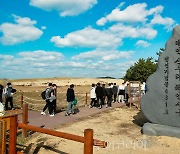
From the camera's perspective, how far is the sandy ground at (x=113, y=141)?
7926 millimetres

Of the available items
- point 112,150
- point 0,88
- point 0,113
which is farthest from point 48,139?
point 0,88

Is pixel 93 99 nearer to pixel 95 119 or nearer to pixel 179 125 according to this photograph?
pixel 95 119

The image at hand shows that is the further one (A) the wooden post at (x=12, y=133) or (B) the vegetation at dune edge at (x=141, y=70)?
(B) the vegetation at dune edge at (x=141, y=70)

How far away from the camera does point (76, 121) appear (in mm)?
12195

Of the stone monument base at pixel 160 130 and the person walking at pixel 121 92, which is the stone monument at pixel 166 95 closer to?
the stone monument base at pixel 160 130

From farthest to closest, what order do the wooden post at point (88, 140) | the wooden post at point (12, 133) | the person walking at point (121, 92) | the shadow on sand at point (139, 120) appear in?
the person walking at point (121, 92), the shadow on sand at point (139, 120), the wooden post at point (12, 133), the wooden post at point (88, 140)

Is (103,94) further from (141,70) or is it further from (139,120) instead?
(141,70)

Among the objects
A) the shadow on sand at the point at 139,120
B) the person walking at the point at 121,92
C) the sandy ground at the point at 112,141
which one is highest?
the person walking at the point at 121,92

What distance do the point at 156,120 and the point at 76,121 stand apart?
4160mm

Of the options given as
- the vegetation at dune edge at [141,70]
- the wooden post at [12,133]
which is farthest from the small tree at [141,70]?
the wooden post at [12,133]

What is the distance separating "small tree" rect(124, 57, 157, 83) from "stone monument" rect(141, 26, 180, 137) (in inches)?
1272

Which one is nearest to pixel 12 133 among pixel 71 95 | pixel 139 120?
pixel 71 95

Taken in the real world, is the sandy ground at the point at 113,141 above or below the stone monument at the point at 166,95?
below

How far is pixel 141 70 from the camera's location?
4184 centimetres
